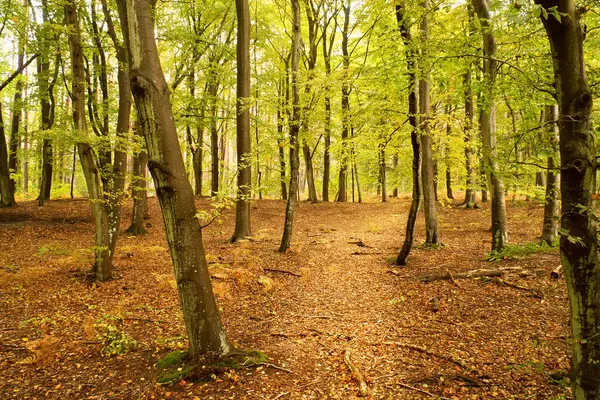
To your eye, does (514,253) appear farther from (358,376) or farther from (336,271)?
(358,376)

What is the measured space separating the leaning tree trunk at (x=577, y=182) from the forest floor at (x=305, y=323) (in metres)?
0.64

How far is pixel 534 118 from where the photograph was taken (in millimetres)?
4020

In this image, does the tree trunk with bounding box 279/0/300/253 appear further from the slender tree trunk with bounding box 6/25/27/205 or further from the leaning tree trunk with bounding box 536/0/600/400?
the slender tree trunk with bounding box 6/25/27/205

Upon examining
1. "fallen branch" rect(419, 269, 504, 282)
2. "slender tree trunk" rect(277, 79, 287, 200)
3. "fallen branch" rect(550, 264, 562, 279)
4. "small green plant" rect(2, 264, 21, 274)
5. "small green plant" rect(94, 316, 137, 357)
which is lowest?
"small green plant" rect(94, 316, 137, 357)

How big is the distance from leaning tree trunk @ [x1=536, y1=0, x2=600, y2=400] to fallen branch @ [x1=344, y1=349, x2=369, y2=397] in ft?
6.82

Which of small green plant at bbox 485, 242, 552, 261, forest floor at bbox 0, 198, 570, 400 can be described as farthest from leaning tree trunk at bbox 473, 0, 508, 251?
forest floor at bbox 0, 198, 570, 400

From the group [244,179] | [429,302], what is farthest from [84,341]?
[244,179]

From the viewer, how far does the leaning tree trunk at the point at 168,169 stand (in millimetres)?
3492

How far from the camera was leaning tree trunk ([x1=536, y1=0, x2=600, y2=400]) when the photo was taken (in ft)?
7.11

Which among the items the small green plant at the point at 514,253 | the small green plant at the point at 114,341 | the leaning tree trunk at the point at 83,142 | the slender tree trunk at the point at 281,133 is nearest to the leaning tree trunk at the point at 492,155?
the small green plant at the point at 514,253

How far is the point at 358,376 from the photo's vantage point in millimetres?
4062

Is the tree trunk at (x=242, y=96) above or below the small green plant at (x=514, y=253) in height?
above

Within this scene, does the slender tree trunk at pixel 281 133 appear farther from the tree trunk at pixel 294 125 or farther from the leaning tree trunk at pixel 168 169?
the leaning tree trunk at pixel 168 169

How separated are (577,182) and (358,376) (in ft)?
10.2
